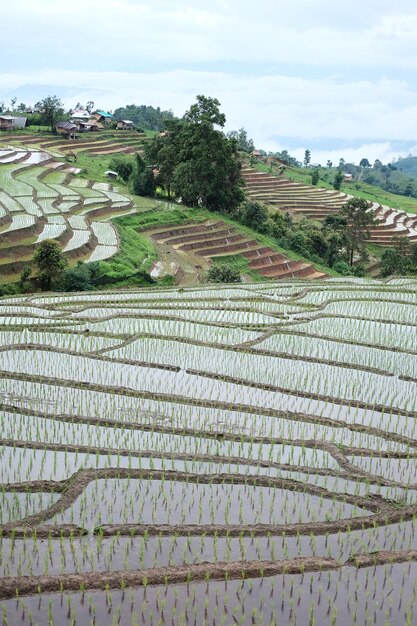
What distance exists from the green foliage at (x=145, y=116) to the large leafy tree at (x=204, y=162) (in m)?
40.1

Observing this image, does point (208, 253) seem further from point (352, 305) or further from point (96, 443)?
point (96, 443)

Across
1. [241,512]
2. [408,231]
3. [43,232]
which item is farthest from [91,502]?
[408,231]

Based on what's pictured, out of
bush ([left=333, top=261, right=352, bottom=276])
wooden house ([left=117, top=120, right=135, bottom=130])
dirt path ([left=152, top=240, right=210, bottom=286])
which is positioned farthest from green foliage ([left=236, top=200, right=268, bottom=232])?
wooden house ([left=117, top=120, right=135, bottom=130])

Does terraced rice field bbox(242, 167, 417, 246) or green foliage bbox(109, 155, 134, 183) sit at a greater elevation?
green foliage bbox(109, 155, 134, 183)

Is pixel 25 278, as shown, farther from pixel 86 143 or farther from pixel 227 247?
pixel 86 143

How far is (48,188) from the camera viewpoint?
30.5 metres

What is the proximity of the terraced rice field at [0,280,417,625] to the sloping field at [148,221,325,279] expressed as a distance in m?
16.2

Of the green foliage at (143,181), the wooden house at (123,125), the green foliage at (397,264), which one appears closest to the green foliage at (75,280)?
the green foliage at (143,181)

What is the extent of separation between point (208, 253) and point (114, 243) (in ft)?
15.9

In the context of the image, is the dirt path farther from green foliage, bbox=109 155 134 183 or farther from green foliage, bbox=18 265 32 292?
green foliage, bbox=109 155 134 183

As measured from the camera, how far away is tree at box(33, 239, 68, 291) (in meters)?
18.7

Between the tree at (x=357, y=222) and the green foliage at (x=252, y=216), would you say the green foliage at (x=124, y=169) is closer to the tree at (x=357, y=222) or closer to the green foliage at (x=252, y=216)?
the green foliage at (x=252, y=216)

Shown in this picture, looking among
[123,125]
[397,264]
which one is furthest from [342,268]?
[123,125]

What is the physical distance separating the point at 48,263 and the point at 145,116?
6122cm
